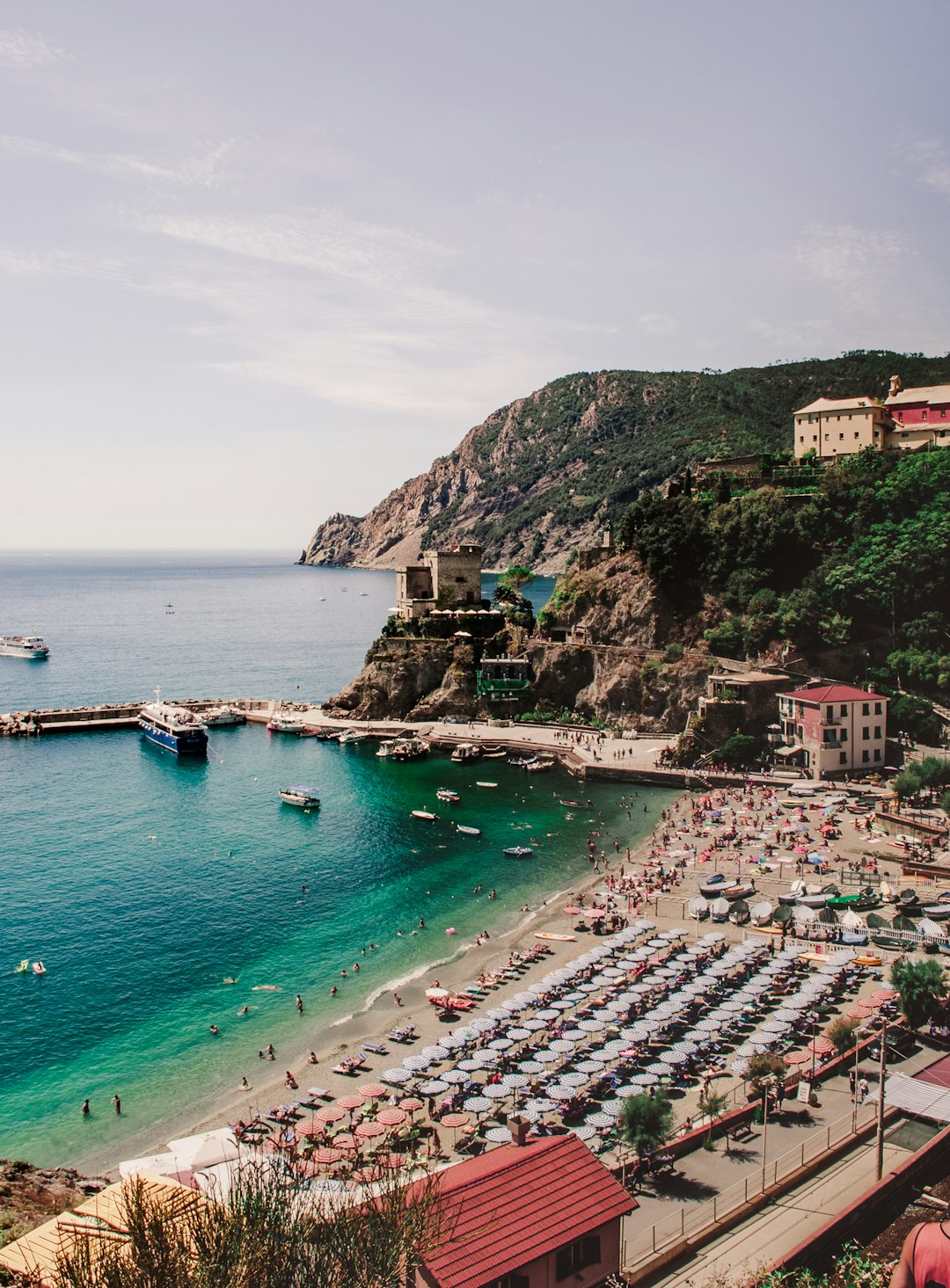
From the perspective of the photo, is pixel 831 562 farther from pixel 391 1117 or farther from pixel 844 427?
pixel 391 1117

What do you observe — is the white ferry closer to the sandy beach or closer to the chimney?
the sandy beach

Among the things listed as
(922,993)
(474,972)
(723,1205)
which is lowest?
(474,972)

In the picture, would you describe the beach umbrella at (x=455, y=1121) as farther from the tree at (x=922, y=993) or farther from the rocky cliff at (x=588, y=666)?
the rocky cliff at (x=588, y=666)

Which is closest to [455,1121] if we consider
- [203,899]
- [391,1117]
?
[391,1117]

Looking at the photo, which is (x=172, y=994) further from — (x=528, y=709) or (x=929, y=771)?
(x=528, y=709)

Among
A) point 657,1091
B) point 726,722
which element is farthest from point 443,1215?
point 726,722

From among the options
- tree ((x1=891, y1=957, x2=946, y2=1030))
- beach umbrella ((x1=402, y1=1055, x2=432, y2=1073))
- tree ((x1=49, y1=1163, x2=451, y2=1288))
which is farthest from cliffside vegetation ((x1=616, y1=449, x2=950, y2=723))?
tree ((x1=49, y1=1163, x2=451, y2=1288))

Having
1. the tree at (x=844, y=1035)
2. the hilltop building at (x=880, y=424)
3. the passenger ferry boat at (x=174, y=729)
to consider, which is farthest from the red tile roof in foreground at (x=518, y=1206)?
the hilltop building at (x=880, y=424)
